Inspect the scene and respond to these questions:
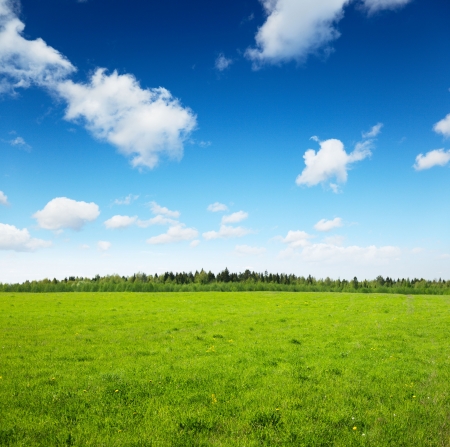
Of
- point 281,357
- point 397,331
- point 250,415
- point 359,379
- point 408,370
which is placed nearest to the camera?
point 250,415

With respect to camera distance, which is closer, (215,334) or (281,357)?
(281,357)

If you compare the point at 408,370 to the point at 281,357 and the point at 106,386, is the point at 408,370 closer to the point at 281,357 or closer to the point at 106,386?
the point at 281,357

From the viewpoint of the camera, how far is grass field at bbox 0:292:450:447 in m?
7.62

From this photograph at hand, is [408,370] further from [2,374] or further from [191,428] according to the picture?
[2,374]

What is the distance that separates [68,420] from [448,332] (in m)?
22.5

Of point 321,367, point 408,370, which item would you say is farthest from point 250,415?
point 408,370

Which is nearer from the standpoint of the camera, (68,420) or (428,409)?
(68,420)

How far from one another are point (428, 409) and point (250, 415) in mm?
5017

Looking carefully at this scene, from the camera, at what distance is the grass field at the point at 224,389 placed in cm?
762

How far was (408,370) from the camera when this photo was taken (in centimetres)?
1265

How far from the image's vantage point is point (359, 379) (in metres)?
11.5

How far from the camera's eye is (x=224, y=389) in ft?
33.7

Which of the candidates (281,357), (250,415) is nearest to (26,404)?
(250,415)

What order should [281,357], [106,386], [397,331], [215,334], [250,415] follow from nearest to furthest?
[250,415], [106,386], [281,357], [215,334], [397,331]
